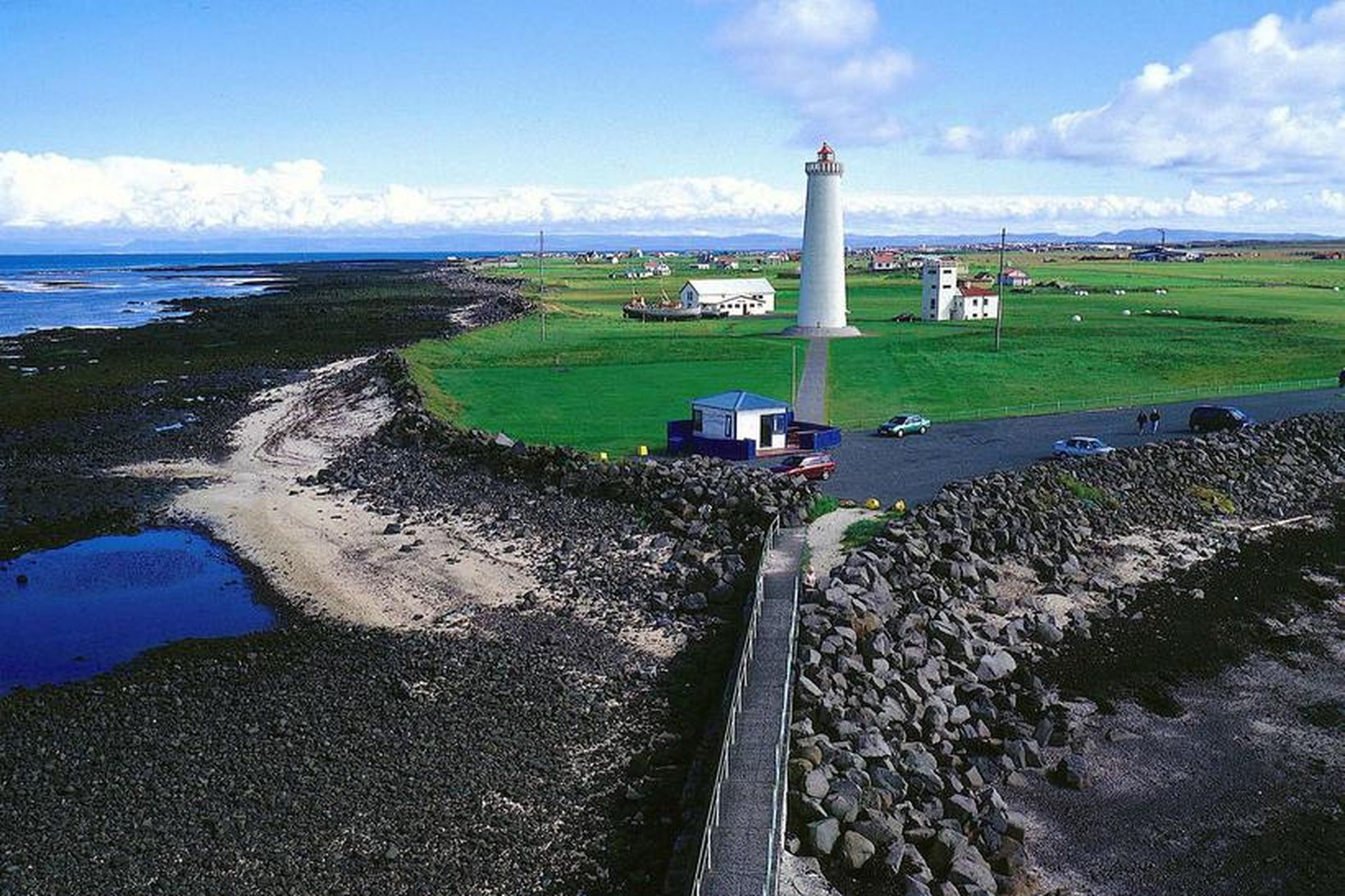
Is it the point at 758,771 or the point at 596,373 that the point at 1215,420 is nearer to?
the point at 596,373

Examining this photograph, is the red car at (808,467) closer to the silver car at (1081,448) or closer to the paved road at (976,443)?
the paved road at (976,443)

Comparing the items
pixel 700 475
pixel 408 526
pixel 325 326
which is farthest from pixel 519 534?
pixel 325 326

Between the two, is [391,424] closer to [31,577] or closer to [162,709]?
[31,577]

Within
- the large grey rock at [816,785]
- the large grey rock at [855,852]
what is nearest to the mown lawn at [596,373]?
the large grey rock at [816,785]

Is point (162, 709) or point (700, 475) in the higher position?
point (700, 475)

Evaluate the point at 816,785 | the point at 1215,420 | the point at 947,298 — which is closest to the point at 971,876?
the point at 816,785
